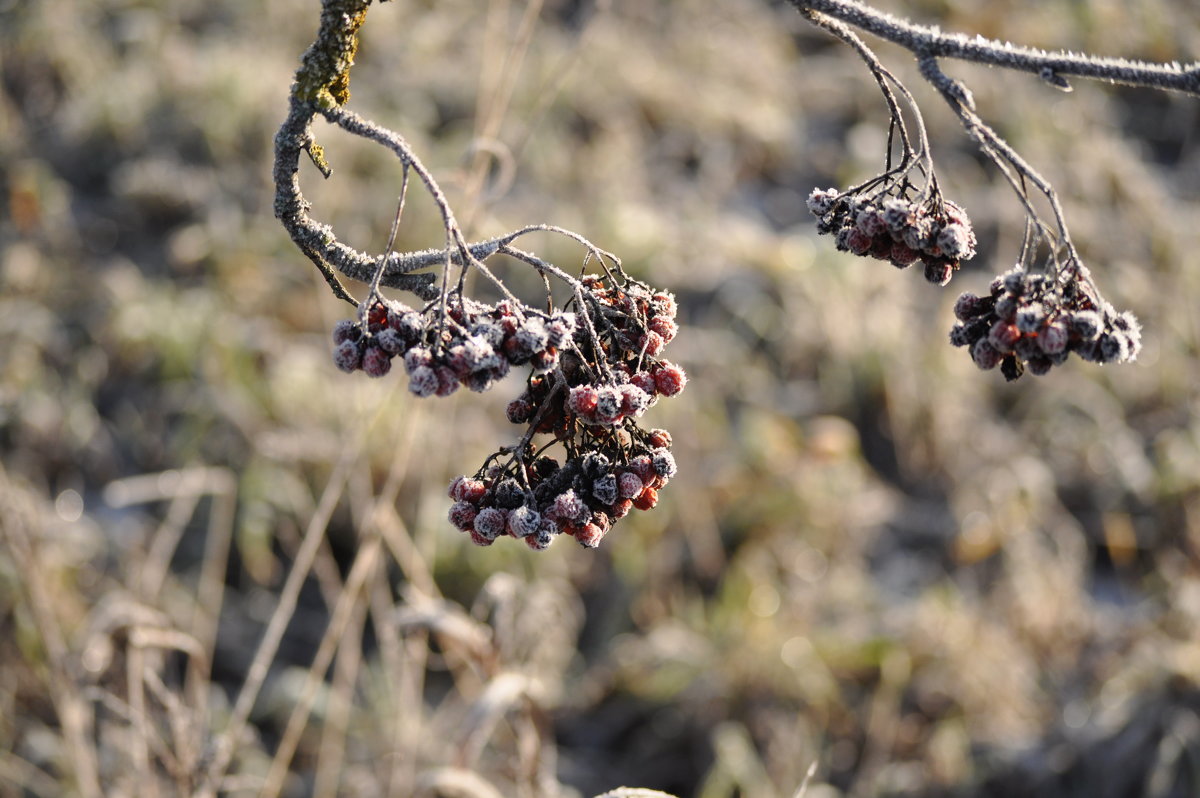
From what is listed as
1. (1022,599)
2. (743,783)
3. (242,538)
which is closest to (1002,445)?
(1022,599)

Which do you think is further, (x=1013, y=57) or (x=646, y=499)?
(x=646, y=499)

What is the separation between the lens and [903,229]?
1.20 m

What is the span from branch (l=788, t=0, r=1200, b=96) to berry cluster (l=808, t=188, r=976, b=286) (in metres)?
0.22

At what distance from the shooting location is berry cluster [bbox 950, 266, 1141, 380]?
1.15m

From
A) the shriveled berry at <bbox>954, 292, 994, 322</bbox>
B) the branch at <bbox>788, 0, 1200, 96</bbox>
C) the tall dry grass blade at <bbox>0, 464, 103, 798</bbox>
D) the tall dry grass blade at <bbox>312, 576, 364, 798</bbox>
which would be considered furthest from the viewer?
the tall dry grass blade at <bbox>312, 576, 364, 798</bbox>

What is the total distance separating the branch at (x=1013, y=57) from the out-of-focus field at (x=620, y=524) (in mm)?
1318

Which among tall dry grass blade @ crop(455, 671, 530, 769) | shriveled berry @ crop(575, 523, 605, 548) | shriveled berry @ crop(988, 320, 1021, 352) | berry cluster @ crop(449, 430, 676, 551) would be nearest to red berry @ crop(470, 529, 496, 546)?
berry cluster @ crop(449, 430, 676, 551)

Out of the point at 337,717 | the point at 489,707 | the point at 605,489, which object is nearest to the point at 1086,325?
the point at 605,489

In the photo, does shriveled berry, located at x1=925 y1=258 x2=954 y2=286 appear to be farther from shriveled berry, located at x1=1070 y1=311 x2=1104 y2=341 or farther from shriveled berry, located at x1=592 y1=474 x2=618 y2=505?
shriveled berry, located at x1=592 y1=474 x2=618 y2=505

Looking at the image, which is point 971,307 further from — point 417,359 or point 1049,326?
point 417,359

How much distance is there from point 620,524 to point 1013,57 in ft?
12.6

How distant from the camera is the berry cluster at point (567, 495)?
115cm

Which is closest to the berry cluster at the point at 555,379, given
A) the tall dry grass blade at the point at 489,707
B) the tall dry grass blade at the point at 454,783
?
the tall dry grass blade at the point at 489,707

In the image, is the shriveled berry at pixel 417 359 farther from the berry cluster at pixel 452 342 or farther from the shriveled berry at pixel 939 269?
the shriveled berry at pixel 939 269
